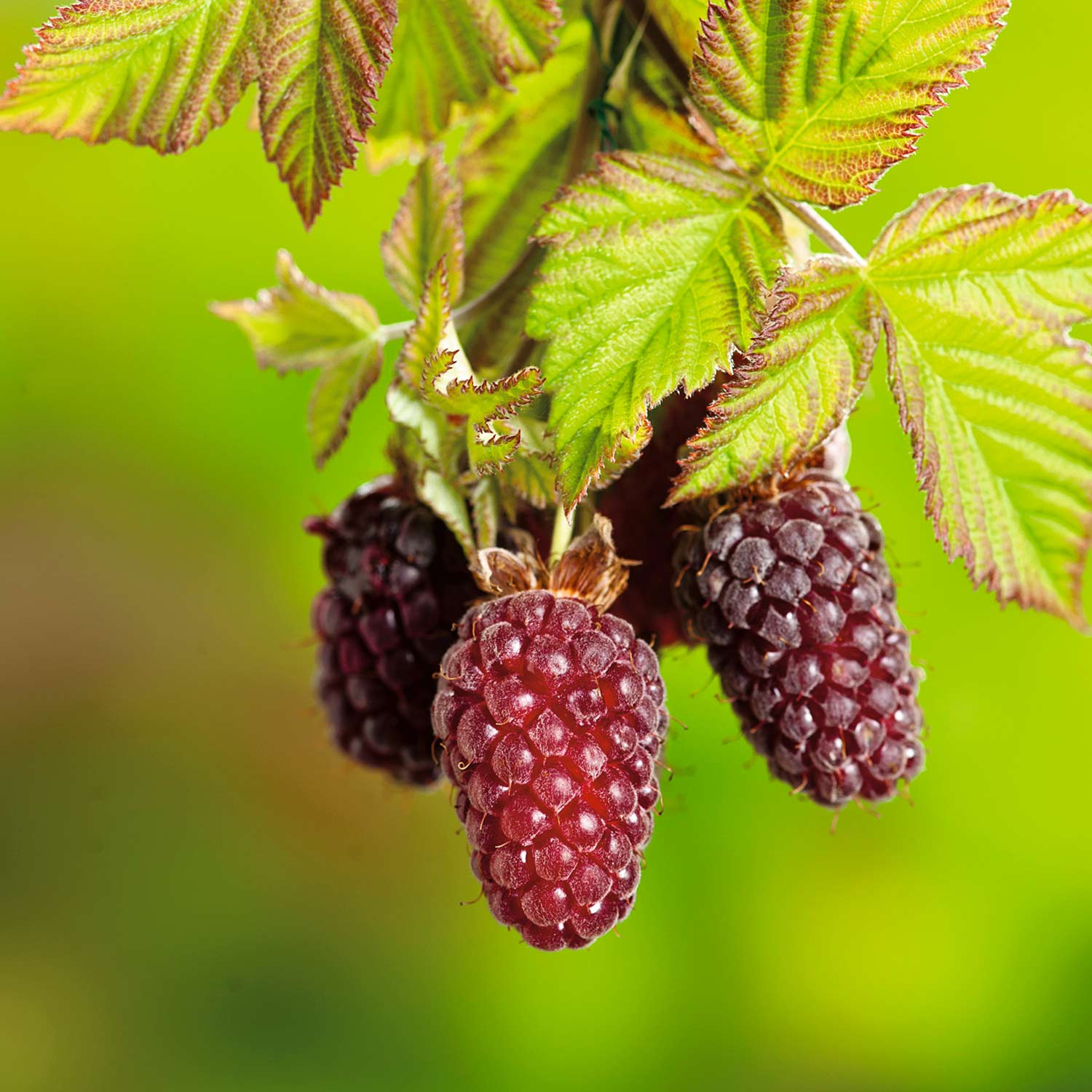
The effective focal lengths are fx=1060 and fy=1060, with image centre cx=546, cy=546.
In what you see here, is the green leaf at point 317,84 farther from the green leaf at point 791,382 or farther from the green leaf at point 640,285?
the green leaf at point 791,382

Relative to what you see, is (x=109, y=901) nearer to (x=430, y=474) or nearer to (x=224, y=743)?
(x=224, y=743)

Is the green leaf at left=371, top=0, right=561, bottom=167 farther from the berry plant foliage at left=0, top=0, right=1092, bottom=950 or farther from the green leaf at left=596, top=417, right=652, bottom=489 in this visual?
the green leaf at left=596, top=417, right=652, bottom=489

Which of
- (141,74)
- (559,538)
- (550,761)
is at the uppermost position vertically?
(141,74)

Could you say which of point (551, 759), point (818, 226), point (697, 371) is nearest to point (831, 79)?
point (818, 226)

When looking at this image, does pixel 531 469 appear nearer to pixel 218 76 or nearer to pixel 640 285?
pixel 640 285

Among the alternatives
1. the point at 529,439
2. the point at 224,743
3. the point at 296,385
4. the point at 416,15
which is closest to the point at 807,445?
the point at 529,439

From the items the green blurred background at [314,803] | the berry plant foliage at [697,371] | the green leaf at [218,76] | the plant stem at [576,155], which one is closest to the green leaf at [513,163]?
the plant stem at [576,155]
